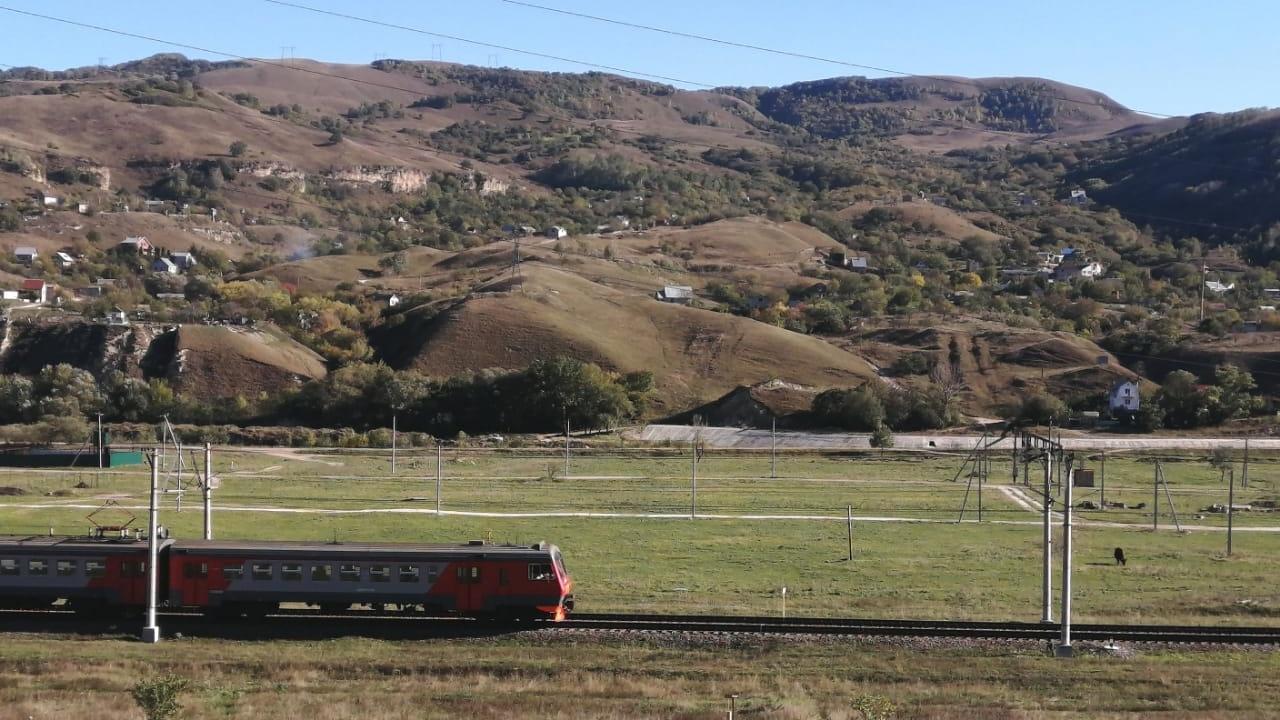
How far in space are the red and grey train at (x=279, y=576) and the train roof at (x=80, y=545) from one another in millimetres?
27

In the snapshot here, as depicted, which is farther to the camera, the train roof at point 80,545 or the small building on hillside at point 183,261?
the small building on hillside at point 183,261

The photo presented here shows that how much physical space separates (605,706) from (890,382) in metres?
108

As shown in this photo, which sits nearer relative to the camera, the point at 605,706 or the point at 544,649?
the point at 605,706

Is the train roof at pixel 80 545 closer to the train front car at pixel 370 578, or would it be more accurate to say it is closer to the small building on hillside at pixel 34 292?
the train front car at pixel 370 578

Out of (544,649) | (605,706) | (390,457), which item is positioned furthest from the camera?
(390,457)

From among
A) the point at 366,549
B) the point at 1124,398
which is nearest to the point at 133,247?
the point at 1124,398

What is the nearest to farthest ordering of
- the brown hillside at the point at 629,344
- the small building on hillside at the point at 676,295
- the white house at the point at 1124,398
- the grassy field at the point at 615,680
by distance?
the grassy field at the point at 615,680, the white house at the point at 1124,398, the brown hillside at the point at 629,344, the small building on hillside at the point at 676,295

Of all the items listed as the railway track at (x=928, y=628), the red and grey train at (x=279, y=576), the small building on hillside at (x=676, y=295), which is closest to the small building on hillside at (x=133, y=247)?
the small building on hillside at (x=676, y=295)

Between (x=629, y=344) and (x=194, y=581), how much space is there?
106411mm

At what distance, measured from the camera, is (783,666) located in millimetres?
Answer: 30328

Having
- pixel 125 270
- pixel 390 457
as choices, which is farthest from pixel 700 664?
pixel 125 270

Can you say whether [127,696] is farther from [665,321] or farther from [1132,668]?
[665,321]

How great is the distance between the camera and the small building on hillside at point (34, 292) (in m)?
160

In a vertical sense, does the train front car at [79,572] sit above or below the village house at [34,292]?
below
